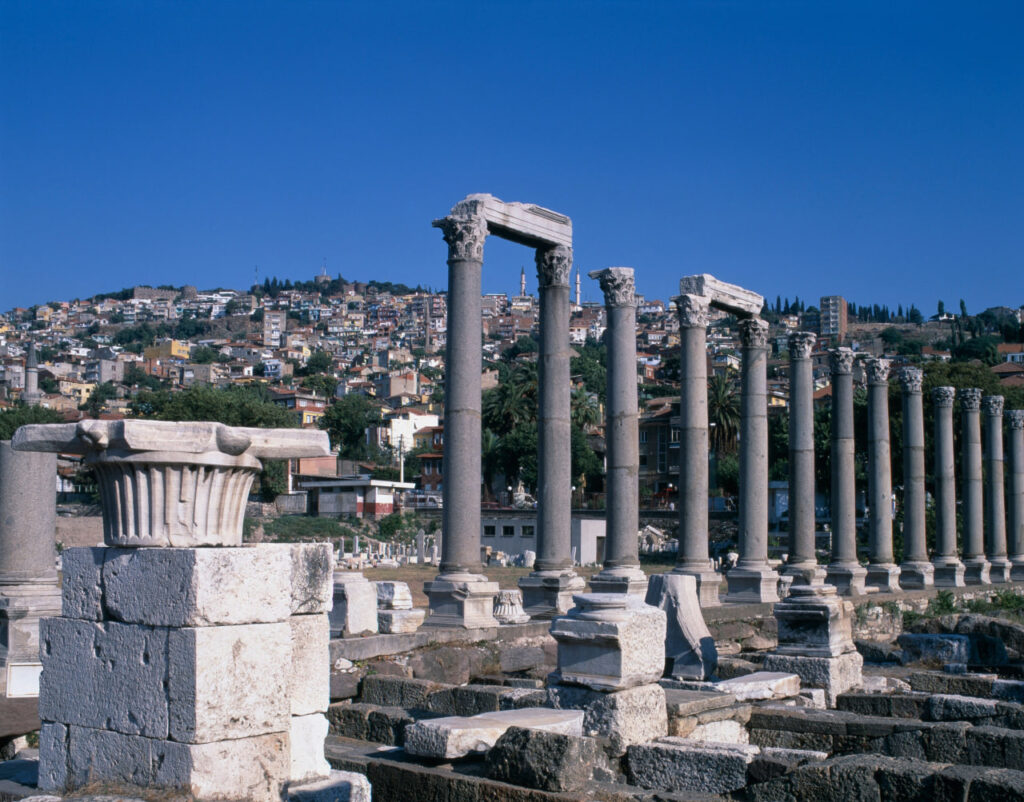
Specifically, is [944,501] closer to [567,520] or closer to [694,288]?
[694,288]

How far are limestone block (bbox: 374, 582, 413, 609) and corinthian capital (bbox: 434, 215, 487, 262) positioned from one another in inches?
203

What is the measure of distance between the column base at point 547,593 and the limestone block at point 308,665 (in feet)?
36.1

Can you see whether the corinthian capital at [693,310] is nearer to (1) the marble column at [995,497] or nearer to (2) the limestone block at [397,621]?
(2) the limestone block at [397,621]

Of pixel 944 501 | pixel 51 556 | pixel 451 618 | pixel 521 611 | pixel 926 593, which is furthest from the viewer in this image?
pixel 944 501

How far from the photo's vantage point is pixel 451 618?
16.5 metres

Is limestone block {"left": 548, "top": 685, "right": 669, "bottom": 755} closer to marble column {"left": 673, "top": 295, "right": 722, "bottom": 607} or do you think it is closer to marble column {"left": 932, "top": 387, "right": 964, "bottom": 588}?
marble column {"left": 673, "top": 295, "right": 722, "bottom": 607}

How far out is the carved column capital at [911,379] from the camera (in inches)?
1202

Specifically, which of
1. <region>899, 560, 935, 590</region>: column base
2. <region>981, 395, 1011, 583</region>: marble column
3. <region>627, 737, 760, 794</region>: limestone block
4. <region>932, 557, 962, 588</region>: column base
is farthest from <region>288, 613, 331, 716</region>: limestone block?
<region>981, 395, 1011, 583</region>: marble column

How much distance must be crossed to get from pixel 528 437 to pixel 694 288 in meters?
45.3

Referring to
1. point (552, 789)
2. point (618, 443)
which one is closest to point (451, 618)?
point (618, 443)

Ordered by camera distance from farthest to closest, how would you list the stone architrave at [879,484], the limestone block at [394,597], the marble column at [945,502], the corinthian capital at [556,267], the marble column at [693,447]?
1. the marble column at [945,502]
2. the stone architrave at [879,484]
3. the marble column at [693,447]
4. the corinthian capital at [556,267]
5. the limestone block at [394,597]

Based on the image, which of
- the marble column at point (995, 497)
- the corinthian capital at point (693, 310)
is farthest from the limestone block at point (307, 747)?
the marble column at point (995, 497)

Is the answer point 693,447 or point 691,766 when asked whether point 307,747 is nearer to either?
point 691,766

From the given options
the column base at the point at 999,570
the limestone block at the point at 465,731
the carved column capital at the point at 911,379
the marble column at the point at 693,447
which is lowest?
the column base at the point at 999,570
